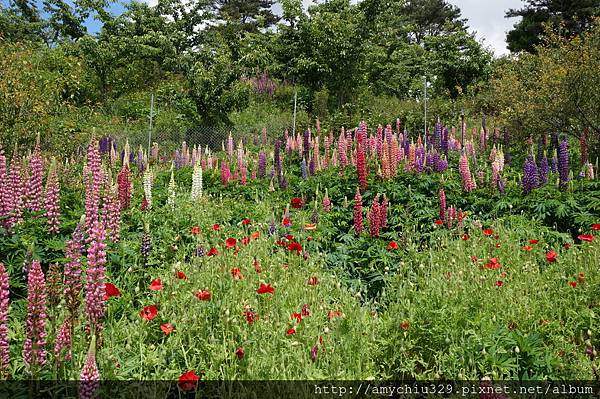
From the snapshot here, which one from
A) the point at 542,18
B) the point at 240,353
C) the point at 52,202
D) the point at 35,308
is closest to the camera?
the point at 35,308

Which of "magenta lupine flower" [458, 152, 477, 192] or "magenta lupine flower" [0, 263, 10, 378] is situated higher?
"magenta lupine flower" [458, 152, 477, 192]

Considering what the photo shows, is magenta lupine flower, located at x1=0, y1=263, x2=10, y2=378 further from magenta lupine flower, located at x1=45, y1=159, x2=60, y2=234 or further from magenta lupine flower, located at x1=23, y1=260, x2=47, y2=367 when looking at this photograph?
magenta lupine flower, located at x1=45, y1=159, x2=60, y2=234

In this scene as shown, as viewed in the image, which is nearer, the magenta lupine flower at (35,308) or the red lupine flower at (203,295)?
the magenta lupine flower at (35,308)

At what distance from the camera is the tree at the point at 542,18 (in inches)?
1025

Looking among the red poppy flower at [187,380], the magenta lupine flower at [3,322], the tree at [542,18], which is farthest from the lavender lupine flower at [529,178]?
the tree at [542,18]

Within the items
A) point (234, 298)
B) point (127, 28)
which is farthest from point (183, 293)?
point (127, 28)

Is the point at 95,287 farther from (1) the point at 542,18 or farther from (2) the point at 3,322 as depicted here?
(1) the point at 542,18

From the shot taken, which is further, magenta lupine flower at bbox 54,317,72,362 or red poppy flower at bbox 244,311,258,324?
red poppy flower at bbox 244,311,258,324

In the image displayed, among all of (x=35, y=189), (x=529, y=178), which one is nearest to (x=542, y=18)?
(x=529, y=178)

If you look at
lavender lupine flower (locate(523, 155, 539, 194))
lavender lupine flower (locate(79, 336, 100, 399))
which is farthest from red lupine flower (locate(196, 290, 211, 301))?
lavender lupine flower (locate(523, 155, 539, 194))

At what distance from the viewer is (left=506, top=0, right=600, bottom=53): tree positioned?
26.0 metres

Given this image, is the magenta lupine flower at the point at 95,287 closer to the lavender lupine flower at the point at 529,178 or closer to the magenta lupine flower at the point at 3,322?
the magenta lupine flower at the point at 3,322

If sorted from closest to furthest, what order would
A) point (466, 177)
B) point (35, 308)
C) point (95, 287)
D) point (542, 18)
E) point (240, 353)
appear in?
point (35, 308), point (95, 287), point (240, 353), point (466, 177), point (542, 18)

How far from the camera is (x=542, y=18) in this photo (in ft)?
87.9
